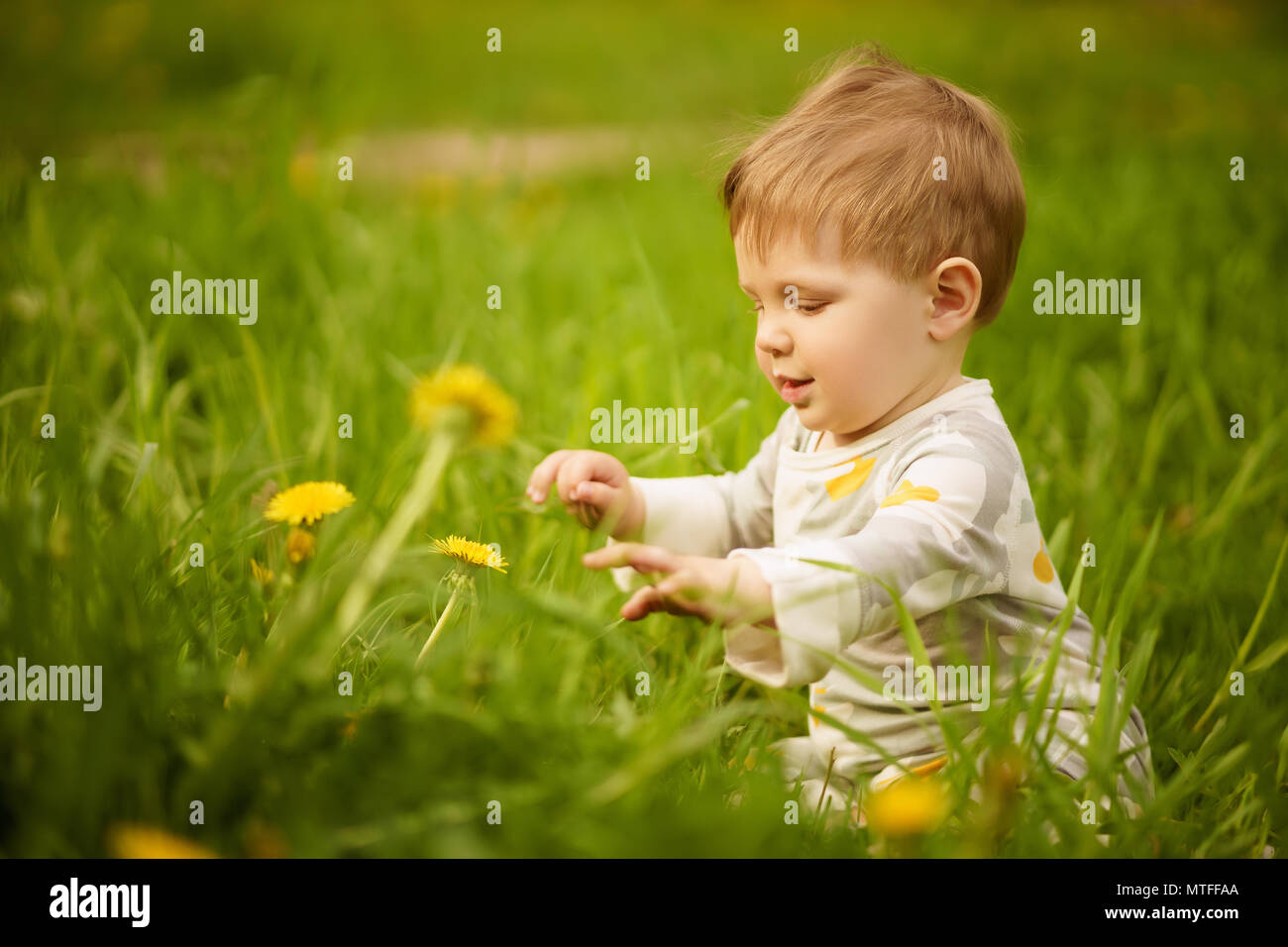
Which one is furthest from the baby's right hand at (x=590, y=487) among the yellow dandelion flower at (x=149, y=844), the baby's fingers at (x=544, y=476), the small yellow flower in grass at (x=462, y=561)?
the yellow dandelion flower at (x=149, y=844)

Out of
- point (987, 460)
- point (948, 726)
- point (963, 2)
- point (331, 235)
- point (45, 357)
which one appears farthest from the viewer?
point (963, 2)

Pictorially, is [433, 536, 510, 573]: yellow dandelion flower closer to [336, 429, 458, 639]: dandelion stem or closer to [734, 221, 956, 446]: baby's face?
[336, 429, 458, 639]: dandelion stem

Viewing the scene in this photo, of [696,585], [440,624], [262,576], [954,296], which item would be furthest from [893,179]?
[262,576]

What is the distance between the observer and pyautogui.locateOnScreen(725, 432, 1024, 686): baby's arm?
110 cm

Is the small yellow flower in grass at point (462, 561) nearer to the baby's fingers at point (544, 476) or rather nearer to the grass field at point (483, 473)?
the grass field at point (483, 473)

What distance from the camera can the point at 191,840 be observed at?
959 millimetres

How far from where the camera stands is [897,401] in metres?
1.36

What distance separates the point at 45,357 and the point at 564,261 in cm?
148

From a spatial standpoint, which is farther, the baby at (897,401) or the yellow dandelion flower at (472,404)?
the baby at (897,401)

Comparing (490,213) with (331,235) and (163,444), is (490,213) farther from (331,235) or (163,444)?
(163,444)

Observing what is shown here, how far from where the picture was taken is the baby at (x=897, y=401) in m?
1.25

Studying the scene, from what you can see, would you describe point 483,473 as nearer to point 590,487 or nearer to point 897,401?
point 590,487

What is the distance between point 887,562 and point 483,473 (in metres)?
1.00
